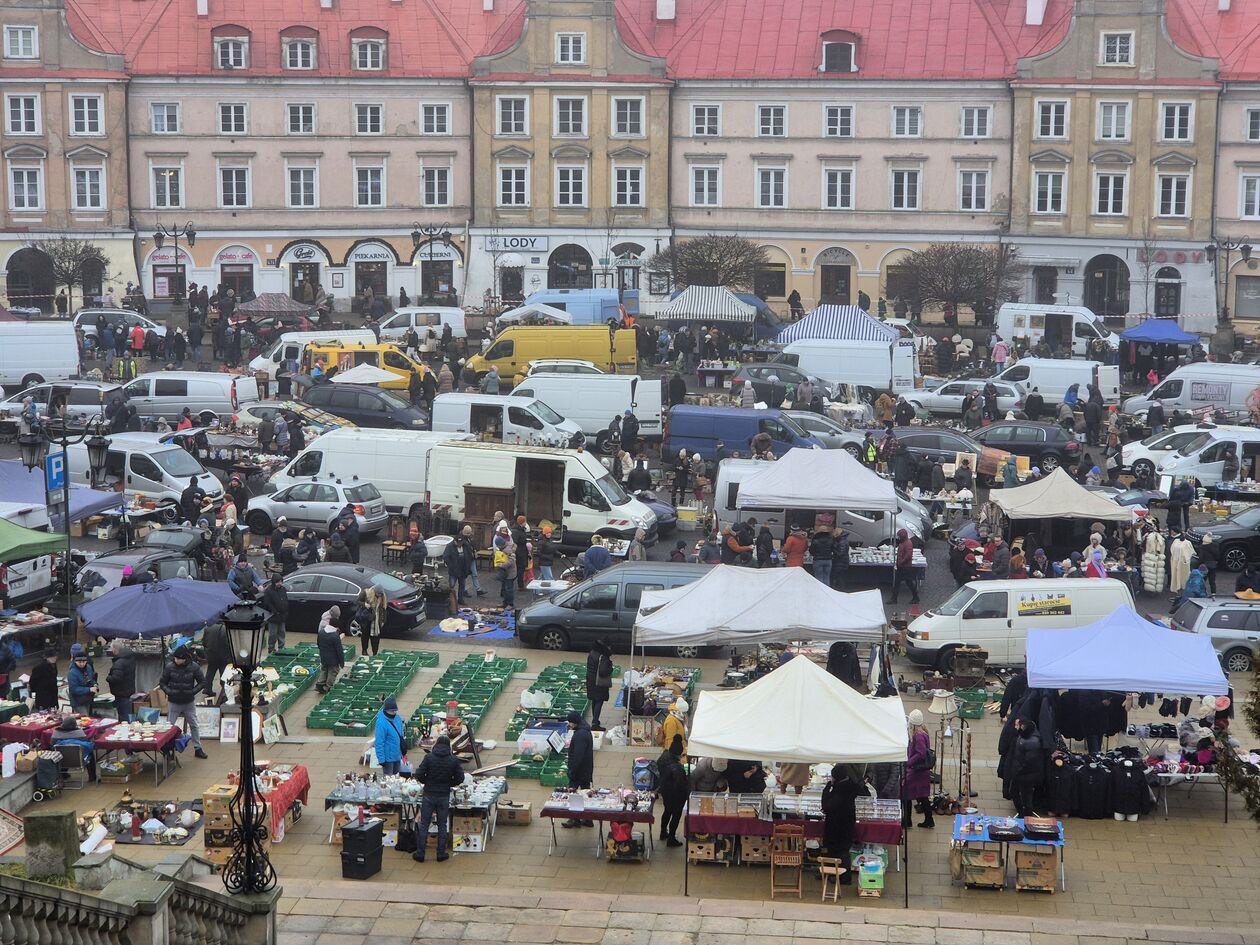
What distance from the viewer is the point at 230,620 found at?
1507cm

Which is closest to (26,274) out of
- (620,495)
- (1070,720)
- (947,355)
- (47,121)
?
(47,121)

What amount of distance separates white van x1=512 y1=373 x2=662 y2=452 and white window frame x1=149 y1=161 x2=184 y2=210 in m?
27.6

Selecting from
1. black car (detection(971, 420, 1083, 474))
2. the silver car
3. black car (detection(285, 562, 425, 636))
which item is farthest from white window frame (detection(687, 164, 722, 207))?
black car (detection(285, 562, 425, 636))

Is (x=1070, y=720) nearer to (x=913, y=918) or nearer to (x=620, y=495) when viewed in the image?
(x=913, y=918)

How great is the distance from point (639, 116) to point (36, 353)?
25941 mm

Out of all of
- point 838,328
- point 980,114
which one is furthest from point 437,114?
point 838,328

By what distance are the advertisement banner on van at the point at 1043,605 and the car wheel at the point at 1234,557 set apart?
7.32m

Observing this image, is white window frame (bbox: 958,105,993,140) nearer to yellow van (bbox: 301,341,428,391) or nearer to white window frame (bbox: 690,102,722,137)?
white window frame (bbox: 690,102,722,137)

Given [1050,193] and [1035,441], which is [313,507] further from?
[1050,193]

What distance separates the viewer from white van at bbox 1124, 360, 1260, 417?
45875 millimetres

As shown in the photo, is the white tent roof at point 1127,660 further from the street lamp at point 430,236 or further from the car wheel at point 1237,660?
the street lamp at point 430,236

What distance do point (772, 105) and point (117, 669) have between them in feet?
153

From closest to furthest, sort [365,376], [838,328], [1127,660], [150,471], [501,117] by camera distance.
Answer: [1127,660] → [150,471] → [365,376] → [838,328] → [501,117]

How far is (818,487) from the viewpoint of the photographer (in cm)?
3241
